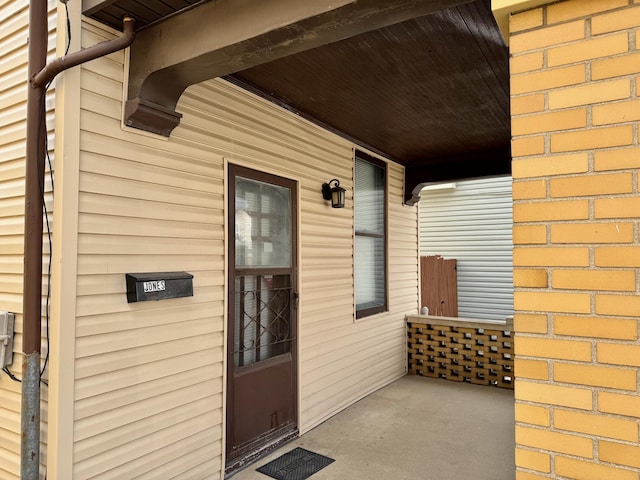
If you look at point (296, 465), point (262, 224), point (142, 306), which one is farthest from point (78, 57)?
point (296, 465)

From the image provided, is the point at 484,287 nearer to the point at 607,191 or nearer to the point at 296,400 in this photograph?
the point at 296,400

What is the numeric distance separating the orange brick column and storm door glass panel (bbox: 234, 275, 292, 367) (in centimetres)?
217

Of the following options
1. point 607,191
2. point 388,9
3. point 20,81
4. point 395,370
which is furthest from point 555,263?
point 395,370

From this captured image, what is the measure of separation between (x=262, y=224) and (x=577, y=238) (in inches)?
95.6

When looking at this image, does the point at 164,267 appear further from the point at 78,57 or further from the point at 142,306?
the point at 78,57

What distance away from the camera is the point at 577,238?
107 cm

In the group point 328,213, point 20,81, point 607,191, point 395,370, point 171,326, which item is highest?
point 20,81

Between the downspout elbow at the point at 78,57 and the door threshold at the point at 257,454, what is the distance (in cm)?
253

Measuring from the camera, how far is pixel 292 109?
Answer: 3568 mm

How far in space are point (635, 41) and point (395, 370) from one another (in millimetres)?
4756

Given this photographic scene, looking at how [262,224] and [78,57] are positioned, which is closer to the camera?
[78,57]

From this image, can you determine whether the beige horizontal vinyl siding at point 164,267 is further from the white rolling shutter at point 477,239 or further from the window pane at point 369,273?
the white rolling shutter at point 477,239

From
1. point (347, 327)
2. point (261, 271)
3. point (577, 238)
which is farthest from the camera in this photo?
point (347, 327)

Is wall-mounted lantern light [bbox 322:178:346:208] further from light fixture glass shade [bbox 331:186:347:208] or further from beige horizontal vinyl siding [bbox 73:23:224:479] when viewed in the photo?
beige horizontal vinyl siding [bbox 73:23:224:479]
